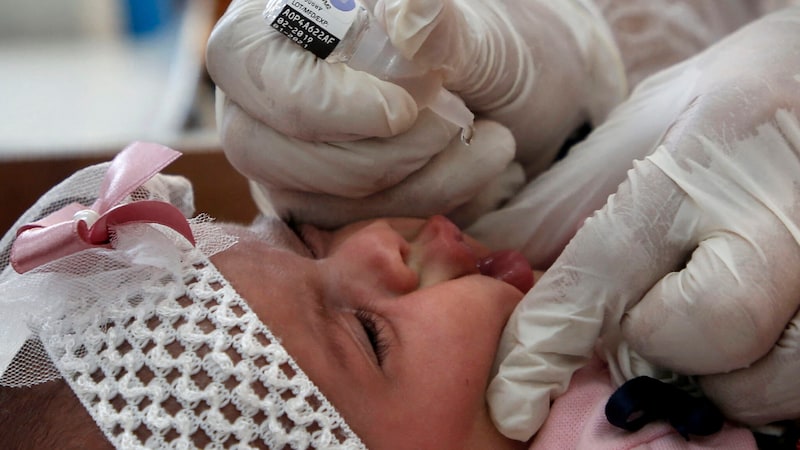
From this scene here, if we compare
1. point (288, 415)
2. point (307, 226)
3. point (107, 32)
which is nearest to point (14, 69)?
point (107, 32)

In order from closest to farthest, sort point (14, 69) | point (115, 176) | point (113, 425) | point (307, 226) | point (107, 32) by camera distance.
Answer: point (113, 425) → point (115, 176) → point (307, 226) → point (14, 69) → point (107, 32)

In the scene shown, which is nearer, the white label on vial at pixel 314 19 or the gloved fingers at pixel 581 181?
the white label on vial at pixel 314 19

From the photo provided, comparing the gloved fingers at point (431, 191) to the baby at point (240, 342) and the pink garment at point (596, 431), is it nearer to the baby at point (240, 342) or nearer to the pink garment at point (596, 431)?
the baby at point (240, 342)

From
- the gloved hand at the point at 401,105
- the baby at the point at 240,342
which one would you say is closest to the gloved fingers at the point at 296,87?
the gloved hand at the point at 401,105

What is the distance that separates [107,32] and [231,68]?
3.45m

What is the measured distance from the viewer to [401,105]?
2.64ft

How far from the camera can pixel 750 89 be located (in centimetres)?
78

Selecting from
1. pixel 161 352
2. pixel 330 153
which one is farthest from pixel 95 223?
pixel 330 153

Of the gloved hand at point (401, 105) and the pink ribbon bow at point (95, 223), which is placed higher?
the gloved hand at point (401, 105)

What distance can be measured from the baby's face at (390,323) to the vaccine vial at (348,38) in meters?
0.18

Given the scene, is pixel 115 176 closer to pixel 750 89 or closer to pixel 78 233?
pixel 78 233

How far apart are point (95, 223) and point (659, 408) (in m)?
0.57

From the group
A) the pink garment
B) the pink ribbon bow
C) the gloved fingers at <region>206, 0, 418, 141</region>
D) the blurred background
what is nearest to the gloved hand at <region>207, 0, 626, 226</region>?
the gloved fingers at <region>206, 0, 418, 141</region>

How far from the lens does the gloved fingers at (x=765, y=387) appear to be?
721mm
